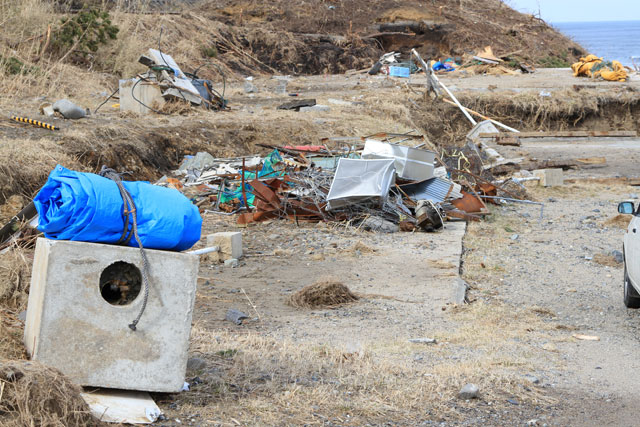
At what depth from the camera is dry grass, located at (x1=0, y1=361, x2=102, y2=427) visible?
3443 mm

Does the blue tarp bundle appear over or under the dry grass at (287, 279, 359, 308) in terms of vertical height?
over

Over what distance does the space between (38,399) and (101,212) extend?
1052 millimetres

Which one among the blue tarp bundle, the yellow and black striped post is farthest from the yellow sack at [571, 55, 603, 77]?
the blue tarp bundle

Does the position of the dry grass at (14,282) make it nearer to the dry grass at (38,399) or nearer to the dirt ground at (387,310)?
the dirt ground at (387,310)

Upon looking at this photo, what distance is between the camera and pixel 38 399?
11.5 feet

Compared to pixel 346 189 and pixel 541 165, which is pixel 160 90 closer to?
→ pixel 346 189

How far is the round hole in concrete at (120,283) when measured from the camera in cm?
438

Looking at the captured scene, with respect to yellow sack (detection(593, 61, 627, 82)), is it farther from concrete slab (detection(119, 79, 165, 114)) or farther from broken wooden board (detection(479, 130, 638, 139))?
concrete slab (detection(119, 79, 165, 114))

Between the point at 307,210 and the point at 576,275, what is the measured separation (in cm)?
402

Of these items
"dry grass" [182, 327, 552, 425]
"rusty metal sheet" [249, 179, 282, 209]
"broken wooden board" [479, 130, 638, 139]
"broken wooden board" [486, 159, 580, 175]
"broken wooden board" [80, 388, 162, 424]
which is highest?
"broken wooden board" [80, 388, 162, 424]

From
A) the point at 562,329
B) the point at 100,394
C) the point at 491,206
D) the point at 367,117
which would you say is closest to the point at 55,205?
the point at 100,394

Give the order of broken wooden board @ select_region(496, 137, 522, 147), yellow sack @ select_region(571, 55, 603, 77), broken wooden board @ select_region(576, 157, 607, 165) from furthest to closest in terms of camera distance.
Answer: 1. yellow sack @ select_region(571, 55, 603, 77)
2. broken wooden board @ select_region(496, 137, 522, 147)
3. broken wooden board @ select_region(576, 157, 607, 165)

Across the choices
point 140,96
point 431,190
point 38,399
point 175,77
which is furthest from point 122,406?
point 175,77

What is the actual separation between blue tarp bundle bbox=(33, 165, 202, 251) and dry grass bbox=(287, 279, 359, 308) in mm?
3421
